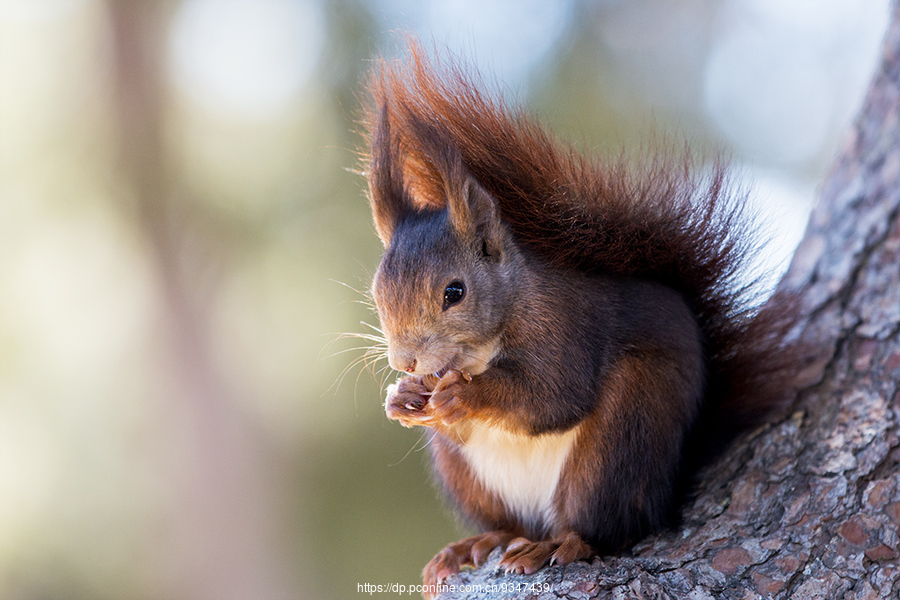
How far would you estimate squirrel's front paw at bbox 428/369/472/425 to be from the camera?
154cm

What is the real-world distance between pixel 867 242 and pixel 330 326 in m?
3.03

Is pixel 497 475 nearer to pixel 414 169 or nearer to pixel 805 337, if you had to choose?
pixel 414 169

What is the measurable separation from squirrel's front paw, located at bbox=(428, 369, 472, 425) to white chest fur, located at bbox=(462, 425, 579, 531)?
16 centimetres

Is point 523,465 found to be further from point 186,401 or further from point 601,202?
point 186,401

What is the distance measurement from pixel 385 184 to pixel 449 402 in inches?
23.3

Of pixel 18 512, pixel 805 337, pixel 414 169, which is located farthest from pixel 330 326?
pixel 805 337

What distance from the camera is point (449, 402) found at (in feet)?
5.05

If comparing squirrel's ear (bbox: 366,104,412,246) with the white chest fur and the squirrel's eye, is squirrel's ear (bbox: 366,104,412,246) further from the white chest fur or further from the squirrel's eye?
the white chest fur

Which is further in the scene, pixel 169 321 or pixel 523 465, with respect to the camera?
pixel 169 321

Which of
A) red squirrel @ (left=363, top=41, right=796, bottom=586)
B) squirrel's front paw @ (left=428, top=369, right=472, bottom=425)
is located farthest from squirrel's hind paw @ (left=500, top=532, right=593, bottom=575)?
squirrel's front paw @ (left=428, top=369, right=472, bottom=425)

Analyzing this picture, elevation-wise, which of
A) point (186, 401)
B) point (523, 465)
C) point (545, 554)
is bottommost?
point (545, 554)

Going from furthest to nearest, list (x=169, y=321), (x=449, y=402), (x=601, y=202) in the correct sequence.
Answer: (x=169, y=321) → (x=601, y=202) → (x=449, y=402)

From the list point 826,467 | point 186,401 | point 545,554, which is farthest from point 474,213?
point 186,401

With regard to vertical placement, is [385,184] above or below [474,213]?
above
